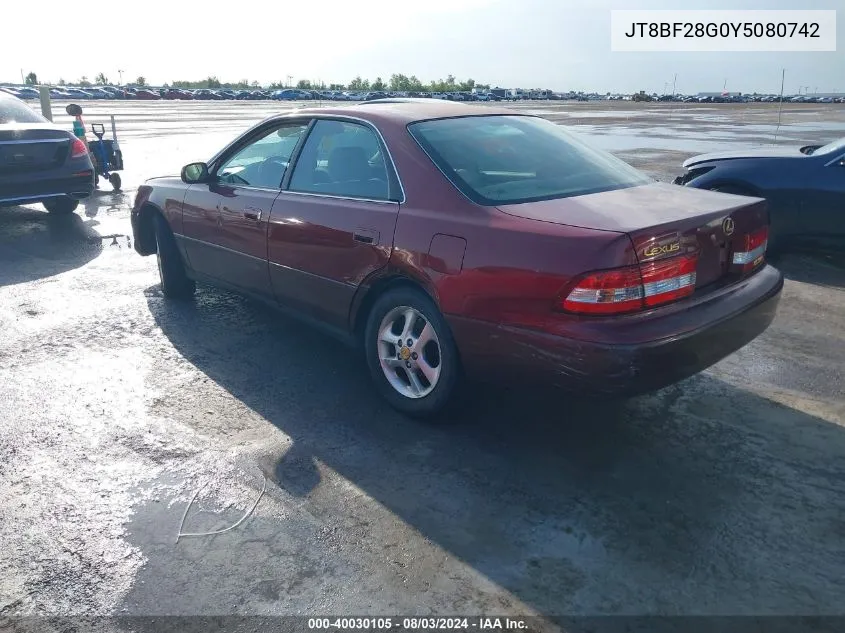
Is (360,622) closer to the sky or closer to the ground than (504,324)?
closer to the ground

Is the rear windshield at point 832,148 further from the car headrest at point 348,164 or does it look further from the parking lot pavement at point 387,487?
the car headrest at point 348,164

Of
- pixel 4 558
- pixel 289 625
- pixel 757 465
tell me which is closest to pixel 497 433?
pixel 757 465

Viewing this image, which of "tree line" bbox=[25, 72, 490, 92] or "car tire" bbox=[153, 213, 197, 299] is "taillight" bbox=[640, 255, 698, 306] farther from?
"tree line" bbox=[25, 72, 490, 92]

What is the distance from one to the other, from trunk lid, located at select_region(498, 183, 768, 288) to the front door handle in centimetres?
186

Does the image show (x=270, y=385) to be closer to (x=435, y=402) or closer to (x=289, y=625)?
(x=435, y=402)

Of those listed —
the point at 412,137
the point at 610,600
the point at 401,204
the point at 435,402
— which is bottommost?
the point at 610,600

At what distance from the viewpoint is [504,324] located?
309cm

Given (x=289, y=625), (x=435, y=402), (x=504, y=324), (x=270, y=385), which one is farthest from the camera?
(x=270, y=385)

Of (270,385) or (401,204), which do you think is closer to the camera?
(401,204)

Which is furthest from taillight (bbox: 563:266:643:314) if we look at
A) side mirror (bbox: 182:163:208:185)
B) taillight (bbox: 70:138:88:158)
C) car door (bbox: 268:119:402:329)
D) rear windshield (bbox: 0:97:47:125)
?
rear windshield (bbox: 0:97:47:125)

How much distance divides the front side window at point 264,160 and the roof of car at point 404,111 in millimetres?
182

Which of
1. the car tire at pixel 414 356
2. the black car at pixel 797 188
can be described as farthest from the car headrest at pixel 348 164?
the black car at pixel 797 188

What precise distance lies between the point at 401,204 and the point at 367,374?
125 centimetres

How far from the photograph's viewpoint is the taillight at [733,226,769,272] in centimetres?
341
